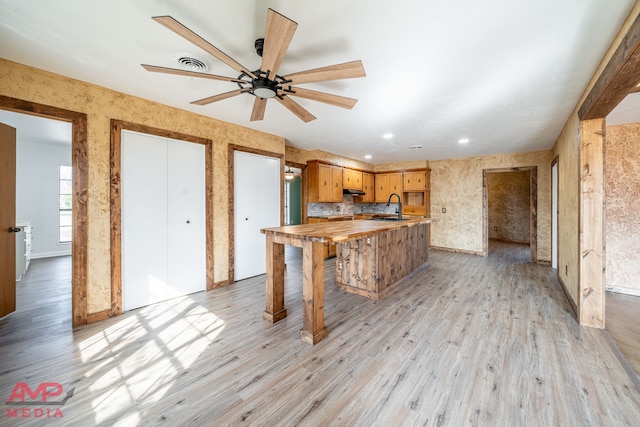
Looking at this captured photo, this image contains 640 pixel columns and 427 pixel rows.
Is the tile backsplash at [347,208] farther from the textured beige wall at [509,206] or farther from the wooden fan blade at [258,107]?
the textured beige wall at [509,206]

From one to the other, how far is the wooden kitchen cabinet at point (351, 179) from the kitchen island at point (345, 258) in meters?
2.25

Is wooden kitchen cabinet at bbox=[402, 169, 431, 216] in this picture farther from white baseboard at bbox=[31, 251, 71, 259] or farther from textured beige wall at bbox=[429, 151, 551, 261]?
white baseboard at bbox=[31, 251, 71, 259]

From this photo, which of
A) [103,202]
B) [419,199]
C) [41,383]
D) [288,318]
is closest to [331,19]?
[288,318]

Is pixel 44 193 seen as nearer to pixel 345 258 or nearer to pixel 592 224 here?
pixel 345 258

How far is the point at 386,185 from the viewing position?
7113 mm

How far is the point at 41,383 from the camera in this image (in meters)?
1.70

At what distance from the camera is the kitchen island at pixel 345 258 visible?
7.18ft

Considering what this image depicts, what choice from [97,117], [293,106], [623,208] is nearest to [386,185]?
[623,208]

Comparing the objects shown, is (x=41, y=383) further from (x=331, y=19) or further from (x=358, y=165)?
(x=358, y=165)

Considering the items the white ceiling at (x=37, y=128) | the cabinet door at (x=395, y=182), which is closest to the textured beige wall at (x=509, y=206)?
the cabinet door at (x=395, y=182)

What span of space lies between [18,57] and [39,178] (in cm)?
525

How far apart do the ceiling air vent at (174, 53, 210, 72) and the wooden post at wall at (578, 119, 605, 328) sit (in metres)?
3.77

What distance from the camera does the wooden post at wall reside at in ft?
7.93

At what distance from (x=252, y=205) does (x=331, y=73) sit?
→ 2.81 metres
